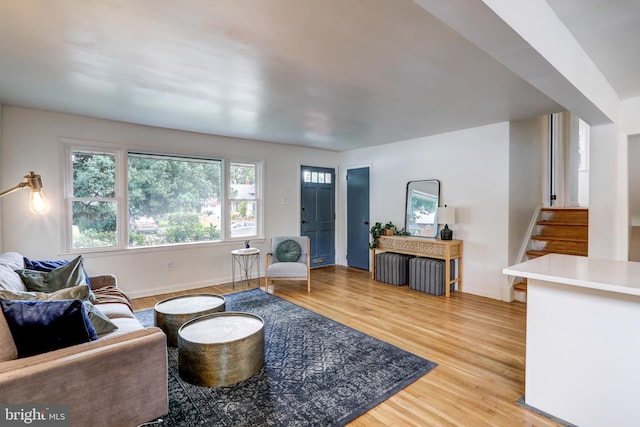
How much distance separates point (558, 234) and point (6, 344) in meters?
5.83

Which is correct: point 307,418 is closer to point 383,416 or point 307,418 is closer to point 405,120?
point 383,416

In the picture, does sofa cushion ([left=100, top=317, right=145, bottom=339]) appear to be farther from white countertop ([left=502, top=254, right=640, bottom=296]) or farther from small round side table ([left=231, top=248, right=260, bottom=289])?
small round side table ([left=231, top=248, right=260, bottom=289])

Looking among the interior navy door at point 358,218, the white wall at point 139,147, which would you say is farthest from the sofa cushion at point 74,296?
the interior navy door at point 358,218

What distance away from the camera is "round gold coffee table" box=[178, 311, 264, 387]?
2182 millimetres

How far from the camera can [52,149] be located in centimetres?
376

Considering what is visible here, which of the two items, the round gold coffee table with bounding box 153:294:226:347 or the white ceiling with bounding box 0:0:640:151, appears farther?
the round gold coffee table with bounding box 153:294:226:347

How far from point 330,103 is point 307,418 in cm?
287

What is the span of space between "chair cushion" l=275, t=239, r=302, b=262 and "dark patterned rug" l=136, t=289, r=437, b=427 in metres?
1.83

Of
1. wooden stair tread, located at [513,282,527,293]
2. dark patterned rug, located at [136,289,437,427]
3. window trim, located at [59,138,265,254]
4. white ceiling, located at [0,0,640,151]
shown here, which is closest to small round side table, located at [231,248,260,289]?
window trim, located at [59,138,265,254]

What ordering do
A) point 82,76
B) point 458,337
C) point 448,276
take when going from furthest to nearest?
point 448,276
point 458,337
point 82,76

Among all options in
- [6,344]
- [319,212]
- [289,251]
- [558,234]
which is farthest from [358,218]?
[6,344]

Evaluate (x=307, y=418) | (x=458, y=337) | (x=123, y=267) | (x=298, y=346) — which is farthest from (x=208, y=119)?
(x=458, y=337)

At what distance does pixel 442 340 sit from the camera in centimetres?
300

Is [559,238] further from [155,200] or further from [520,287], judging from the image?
[155,200]
